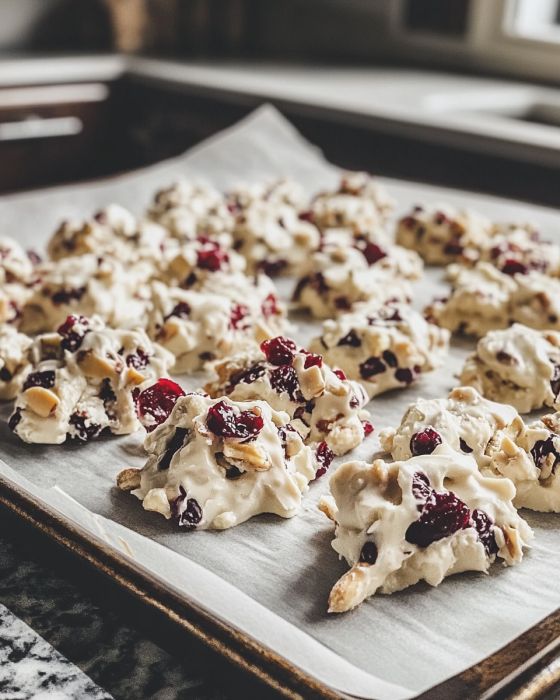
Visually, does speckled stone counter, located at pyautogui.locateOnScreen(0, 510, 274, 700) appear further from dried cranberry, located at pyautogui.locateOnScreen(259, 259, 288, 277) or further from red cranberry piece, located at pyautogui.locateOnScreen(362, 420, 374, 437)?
dried cranberry, located at pyautogui.locateOnScreen(259, 259, 288, 277)

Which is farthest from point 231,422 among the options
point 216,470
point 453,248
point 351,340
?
point 453,248

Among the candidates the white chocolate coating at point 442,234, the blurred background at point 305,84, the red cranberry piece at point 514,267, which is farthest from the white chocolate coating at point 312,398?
the blurred background at point 305,84

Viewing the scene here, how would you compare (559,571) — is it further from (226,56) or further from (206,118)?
(226,56)

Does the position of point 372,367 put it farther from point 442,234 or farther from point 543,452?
point 442,234

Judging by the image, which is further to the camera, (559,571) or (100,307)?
(100,307)

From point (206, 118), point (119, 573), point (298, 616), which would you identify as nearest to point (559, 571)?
point (298, 616)

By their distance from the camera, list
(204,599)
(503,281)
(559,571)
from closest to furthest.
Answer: (204,599) → (559,571) → (503,281)
